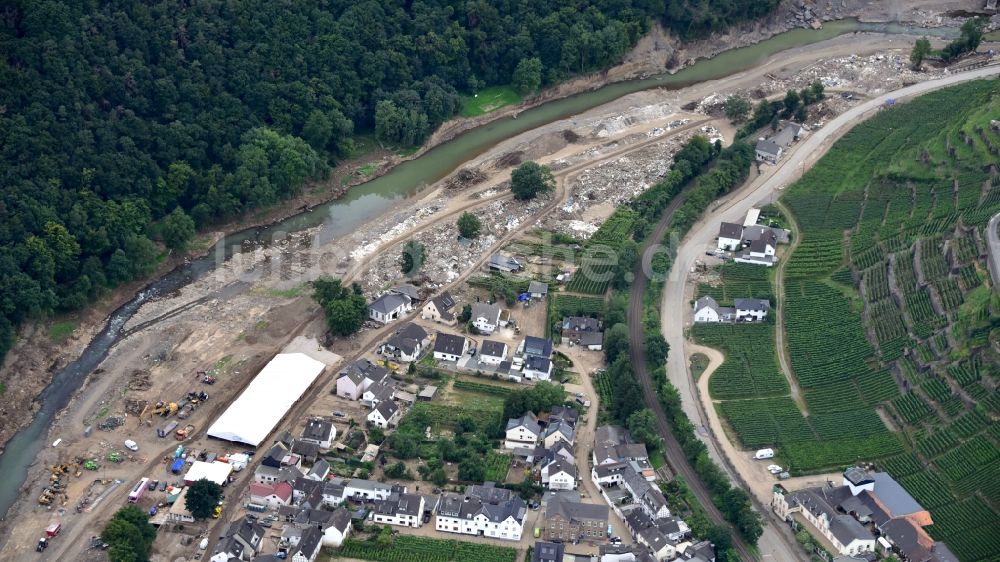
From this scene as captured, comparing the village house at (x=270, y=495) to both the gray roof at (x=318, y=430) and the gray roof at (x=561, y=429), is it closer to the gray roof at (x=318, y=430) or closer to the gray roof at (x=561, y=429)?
the gray roof at (x=318, y=430)

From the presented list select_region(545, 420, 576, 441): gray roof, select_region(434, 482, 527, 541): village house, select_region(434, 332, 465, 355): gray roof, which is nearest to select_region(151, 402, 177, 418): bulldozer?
select_region(434, 332, 465, 355): gray roof

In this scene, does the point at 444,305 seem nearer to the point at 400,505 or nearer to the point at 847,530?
the point at 400,505

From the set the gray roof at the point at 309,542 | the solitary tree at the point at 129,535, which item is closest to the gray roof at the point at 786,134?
the gray roof at the point at 309,542

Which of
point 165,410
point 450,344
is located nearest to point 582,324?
point 450,344

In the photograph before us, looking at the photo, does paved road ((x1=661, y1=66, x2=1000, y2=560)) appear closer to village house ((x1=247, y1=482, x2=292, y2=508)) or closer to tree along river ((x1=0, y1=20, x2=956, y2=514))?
tree along river ((x1=0, y1=20, x2=956, y2=514))

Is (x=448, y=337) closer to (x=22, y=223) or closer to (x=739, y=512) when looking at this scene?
(x=739, y=512)

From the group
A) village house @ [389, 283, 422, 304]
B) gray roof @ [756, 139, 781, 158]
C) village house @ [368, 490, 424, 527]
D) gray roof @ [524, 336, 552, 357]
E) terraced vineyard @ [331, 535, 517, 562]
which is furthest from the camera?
gray roof @ [756, 139, 781, 158]
